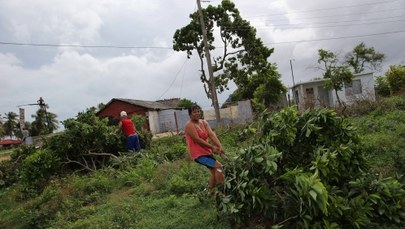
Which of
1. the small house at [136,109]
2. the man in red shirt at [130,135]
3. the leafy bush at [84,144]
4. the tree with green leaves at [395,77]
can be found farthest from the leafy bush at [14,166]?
the tree with green leaves at [395,77]

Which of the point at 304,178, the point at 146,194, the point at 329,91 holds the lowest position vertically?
the point at 146,194

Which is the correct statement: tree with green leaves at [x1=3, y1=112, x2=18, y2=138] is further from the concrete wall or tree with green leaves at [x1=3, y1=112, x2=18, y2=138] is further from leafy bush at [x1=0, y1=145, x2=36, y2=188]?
leafy bush at [x1=0, y1=145, x2=36, y2=188]

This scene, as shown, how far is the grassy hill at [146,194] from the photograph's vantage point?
599 centimetres

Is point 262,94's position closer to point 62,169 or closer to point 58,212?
point 62,169

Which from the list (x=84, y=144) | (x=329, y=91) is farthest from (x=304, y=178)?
(x=329, y=91)

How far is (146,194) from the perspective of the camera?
792cm

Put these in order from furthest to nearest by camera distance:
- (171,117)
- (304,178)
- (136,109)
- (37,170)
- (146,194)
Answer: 1. (136,109)
2. (171,117)
3. (37,170)
4. (146,194)
5. (304,178)

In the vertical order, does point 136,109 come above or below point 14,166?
above

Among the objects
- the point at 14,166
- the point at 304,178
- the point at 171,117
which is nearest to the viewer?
the point at 304,178

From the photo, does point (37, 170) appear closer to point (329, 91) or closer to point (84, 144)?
point (84, 144)

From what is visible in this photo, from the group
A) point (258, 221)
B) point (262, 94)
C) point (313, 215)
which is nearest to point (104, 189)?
point (258, 221)

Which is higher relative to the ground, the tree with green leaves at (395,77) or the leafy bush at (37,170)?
the tree with green leaves at (395,77)

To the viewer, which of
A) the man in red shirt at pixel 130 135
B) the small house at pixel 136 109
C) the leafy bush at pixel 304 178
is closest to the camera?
the leafy bush at pixel 304 178

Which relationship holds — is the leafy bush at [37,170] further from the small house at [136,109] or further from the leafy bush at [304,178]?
the small house at [136,109]
